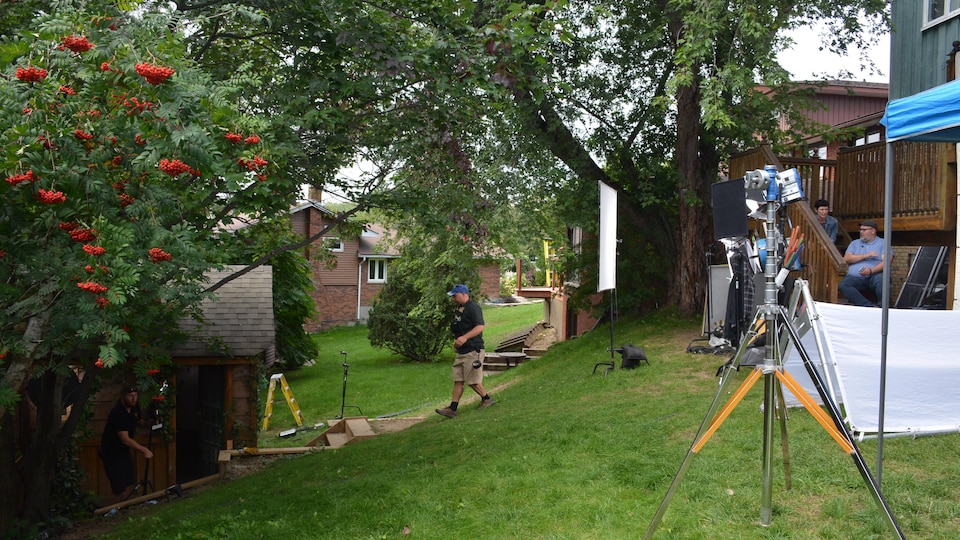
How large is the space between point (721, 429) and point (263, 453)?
8296 millimetres

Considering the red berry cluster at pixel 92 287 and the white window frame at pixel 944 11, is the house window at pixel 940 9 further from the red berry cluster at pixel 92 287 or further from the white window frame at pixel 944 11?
the red berry cluster at pixel 92 287

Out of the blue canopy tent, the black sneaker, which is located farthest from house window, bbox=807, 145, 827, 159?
the blue canopy tent

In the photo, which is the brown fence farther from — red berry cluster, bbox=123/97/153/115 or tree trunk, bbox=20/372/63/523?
tree trunk, bbox=20/372/63/523

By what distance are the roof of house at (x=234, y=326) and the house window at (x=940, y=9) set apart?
12.1 metres

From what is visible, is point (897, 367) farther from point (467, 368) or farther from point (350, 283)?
point (350, 283)

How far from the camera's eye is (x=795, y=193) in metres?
4.41

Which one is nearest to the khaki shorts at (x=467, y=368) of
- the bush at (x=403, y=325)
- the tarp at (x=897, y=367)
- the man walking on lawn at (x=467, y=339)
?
the man walking on lawn at (x=467, y=339)

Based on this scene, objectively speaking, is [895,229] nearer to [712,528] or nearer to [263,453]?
[712,528]

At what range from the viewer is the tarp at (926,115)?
4633 mm

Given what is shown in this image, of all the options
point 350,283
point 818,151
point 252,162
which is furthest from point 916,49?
point 350,283

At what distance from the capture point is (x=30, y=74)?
5078mm

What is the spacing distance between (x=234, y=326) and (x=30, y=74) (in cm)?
907

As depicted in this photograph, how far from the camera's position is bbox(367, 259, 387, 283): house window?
4456 centimetres

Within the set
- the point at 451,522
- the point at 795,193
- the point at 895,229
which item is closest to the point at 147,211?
the point at 451,522
